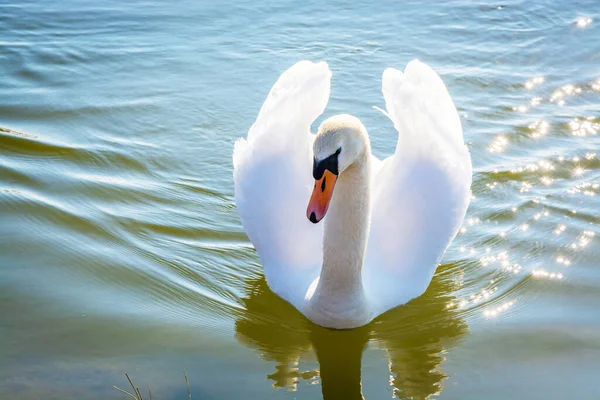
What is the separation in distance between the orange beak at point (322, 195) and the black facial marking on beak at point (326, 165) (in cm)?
2

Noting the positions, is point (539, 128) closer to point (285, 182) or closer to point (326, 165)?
point (285, 182)

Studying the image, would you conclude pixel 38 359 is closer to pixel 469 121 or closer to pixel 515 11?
pixel 469 121

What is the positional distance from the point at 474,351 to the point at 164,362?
201cm

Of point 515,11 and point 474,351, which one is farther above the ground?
point 515,11

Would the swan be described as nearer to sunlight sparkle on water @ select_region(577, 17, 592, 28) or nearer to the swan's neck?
the swan's neck

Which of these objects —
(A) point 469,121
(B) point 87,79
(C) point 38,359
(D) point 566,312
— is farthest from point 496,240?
(B) point 87,79

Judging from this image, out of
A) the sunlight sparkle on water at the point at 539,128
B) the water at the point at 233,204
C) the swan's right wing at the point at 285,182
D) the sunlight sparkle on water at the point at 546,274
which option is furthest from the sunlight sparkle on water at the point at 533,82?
the swan's right wing at the point at 285,182

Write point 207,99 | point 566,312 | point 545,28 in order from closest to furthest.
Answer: point 566,312 → point 207,99 → point 545,28

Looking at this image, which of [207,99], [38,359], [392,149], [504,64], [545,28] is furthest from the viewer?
[545,28]

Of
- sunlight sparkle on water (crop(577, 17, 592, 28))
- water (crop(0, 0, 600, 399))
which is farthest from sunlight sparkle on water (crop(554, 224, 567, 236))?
sunlight sparkle on water (crop(577, 17, 592, 28))

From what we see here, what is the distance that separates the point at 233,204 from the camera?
8055 mm

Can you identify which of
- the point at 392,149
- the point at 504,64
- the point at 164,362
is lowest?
the point at 164,362

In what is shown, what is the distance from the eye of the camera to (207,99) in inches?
396

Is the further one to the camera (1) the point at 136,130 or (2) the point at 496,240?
(1) the point at 136,130
